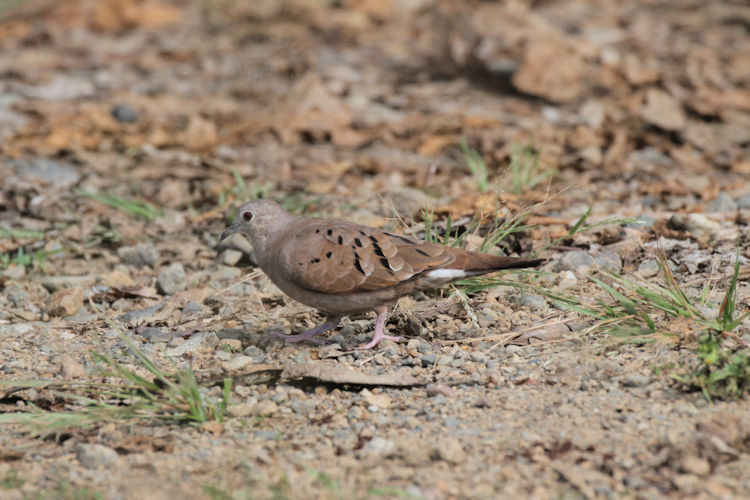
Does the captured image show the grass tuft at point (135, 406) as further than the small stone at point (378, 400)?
No

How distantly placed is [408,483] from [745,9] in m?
8.89

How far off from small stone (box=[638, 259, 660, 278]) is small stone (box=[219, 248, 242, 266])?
255 cm

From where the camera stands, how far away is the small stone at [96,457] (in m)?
3.29

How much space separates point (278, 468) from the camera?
3162mm

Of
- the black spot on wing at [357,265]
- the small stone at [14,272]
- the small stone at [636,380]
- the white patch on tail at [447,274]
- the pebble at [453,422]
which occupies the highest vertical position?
the black spot on wing at [357,265]

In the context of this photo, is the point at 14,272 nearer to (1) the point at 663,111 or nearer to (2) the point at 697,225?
(2) the point at 697,225

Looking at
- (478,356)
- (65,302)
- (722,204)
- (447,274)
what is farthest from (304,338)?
(722,204)

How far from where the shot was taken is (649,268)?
4922mm

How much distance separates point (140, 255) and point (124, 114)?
2.85 meters

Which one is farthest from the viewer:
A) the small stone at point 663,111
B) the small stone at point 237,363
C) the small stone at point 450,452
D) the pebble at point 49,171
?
the small stone at point 663,111

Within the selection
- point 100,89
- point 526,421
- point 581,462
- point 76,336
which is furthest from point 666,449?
point 100,89

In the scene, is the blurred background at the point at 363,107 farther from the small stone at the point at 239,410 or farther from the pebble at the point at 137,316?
the small stone at the point at 239,410

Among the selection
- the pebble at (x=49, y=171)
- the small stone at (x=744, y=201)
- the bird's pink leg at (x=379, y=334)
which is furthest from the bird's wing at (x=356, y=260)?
the pebble at (x=49, y=171)

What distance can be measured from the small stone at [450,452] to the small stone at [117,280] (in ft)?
9.43
